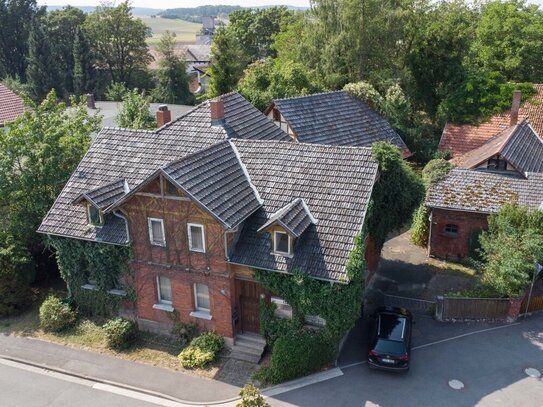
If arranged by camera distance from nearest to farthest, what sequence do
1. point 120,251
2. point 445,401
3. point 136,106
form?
point 445,401 → point 120,251 → point 136,106

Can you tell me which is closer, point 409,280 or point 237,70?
point 409,280

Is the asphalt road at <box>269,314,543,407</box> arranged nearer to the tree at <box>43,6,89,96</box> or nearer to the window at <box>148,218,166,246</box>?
the window at <box>148,218,166,246</box>

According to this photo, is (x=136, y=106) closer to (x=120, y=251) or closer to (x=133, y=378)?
(x=120, y=251)

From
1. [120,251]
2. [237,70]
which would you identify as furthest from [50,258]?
[237,70]

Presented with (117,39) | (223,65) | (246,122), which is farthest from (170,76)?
(246,122)

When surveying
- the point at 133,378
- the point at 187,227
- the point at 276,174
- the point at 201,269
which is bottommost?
the point at 133,378

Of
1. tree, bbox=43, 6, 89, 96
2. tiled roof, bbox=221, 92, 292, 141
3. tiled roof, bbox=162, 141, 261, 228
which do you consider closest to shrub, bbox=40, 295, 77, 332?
tiled roof, bbox=162, 141, 261, 228

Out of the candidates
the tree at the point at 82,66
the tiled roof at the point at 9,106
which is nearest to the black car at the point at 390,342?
the tiled roof at the point at 9,106
